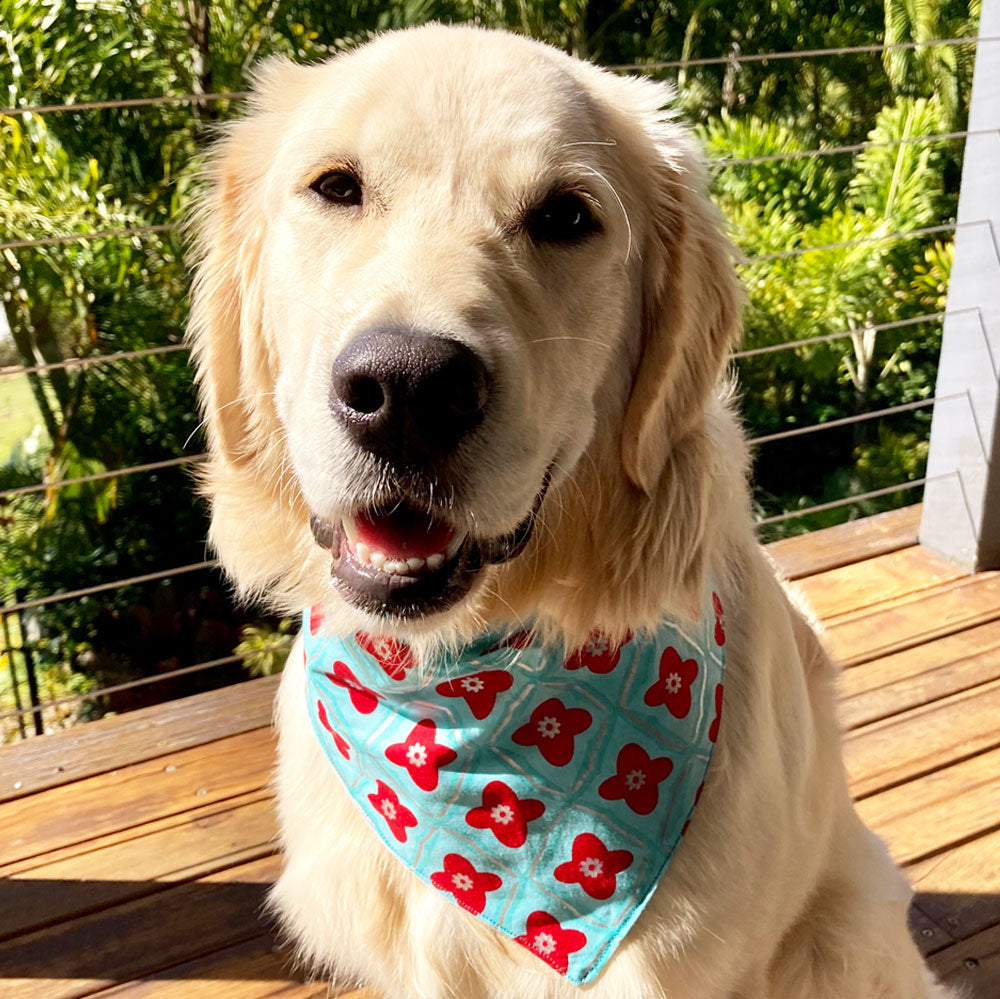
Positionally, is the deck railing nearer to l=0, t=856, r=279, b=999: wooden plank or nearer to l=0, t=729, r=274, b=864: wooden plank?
l=0, t=729, r=274, b=864: wooden plank

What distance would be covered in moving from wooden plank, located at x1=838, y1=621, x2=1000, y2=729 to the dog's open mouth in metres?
1.52

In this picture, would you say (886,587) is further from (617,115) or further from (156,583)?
(156,583)

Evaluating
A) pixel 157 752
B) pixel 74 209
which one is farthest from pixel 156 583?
pixel 157 752

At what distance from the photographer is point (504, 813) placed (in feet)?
5.02

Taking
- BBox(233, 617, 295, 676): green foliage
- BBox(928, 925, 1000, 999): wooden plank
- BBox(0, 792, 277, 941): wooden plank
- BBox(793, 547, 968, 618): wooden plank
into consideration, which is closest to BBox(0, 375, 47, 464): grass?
BBox(233, 617, 295, 676): green foliage

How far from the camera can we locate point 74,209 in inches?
198

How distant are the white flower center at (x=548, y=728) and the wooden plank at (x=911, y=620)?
4.55 ft

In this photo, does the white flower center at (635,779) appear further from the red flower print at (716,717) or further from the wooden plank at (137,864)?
the wooden plank at (137,864)

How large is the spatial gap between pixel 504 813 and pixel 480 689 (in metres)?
0.20

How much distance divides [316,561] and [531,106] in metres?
0.75

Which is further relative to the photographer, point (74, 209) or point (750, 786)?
point (74, 209)

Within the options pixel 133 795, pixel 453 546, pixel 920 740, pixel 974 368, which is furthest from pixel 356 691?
pixel 974 368

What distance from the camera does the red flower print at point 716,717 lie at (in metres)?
1.49

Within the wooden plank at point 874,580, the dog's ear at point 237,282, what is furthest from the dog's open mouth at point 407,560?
the wooden plank at point 874,580
